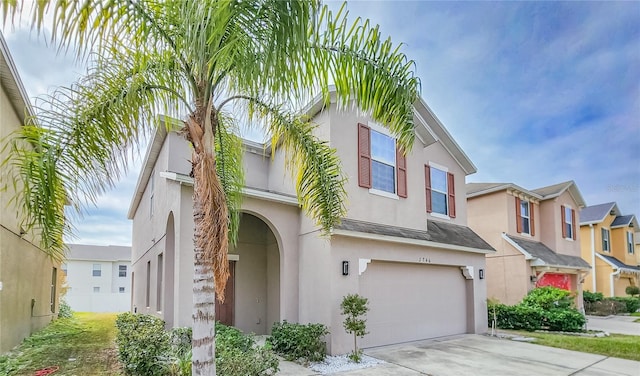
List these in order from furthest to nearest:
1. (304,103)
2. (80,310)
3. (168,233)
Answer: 1. (80,310)
2. (168,233)
3. (304,103)

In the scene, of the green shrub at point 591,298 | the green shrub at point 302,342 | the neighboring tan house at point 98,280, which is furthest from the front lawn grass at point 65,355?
the green shrub at point 591,298

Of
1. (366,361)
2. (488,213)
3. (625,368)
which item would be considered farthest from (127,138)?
(488,213)

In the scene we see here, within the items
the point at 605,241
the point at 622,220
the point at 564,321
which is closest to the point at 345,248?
the point at 564,321

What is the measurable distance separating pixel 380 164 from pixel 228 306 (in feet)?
20.4

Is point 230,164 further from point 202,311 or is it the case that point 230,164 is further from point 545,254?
point 545,254

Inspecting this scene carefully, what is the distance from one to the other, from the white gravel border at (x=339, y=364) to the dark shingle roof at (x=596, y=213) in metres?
24.5

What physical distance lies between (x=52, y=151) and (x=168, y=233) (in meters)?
6.13

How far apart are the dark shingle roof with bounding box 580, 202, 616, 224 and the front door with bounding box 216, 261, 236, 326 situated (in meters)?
25.4

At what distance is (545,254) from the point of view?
19.1 metres

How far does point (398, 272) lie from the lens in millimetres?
11953

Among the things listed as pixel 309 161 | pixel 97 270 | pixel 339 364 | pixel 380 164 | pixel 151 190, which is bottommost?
pixel 339 364

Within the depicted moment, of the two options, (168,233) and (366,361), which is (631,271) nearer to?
(366,361)

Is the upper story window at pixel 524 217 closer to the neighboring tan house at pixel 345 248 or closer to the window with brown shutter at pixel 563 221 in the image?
the window with brown shutter at pixel 563 221

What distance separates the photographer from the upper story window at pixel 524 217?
1952 cm
